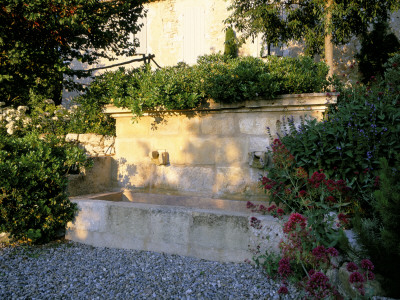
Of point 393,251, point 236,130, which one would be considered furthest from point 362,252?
point 236,130

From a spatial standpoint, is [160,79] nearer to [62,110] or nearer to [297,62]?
[297,62]

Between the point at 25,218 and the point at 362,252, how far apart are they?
2905mm

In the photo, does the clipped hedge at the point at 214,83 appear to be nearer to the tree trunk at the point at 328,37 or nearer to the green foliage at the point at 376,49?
the tree trunk at the point at 328,37

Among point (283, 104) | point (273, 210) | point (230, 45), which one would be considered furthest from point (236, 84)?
point (230, 45)

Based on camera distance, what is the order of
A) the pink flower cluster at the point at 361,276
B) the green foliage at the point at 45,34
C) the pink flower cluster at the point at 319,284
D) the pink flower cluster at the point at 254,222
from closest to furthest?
1. the pink flower cluster at the point at 361,276
2. the pink flower cluster at the point at 319,284
3. the pink flower cluster at the point at 254,222
4. the green foliage at the point at 45,34

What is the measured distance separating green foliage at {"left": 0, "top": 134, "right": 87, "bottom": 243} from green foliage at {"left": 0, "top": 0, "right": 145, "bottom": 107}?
1.71 metres

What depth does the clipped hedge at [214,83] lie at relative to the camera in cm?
339

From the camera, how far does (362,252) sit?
1.67 m

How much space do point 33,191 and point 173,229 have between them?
4.85ft

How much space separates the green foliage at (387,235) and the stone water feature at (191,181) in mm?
896

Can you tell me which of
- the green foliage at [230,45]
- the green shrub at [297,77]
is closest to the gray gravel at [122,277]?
the green shrub at [297,77]

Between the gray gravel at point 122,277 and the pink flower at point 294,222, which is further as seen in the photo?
the gray gravel at point 122,277

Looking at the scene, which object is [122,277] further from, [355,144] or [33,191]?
[355,144]

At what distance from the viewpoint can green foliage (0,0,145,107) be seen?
3.96 m
